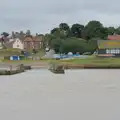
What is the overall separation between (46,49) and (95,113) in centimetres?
8867

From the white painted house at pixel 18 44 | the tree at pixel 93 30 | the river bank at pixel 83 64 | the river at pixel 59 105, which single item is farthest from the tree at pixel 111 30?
the river at pixel 59 105

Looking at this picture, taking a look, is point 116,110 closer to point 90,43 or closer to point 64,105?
point 64,105

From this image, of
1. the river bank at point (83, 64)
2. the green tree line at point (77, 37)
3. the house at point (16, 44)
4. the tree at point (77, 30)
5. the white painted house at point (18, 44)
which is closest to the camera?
the river bank at point (83, 64)

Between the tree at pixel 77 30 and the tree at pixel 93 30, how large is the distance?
12.6ft

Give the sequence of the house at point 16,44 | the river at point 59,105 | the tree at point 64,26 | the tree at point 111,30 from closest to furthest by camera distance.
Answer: the river at point 59,105 < the tree at point 111,30 < the tree at point 64,26 < the house at point 16,44

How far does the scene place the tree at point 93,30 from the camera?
105312 mm

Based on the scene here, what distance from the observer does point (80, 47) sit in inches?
3413

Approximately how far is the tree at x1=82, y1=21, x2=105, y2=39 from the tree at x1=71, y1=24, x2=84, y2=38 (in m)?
3.84

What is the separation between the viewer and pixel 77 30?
379ft

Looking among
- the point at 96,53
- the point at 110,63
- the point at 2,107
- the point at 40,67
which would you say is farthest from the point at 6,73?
the point at 96,53

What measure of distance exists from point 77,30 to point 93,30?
10.4 metres

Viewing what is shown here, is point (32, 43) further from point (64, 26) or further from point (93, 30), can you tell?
point (93, 30)

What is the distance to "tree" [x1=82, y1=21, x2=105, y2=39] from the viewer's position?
346 feet

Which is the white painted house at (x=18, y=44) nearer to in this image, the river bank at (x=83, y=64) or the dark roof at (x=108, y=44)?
the dark roof at (x=108, y=44)
